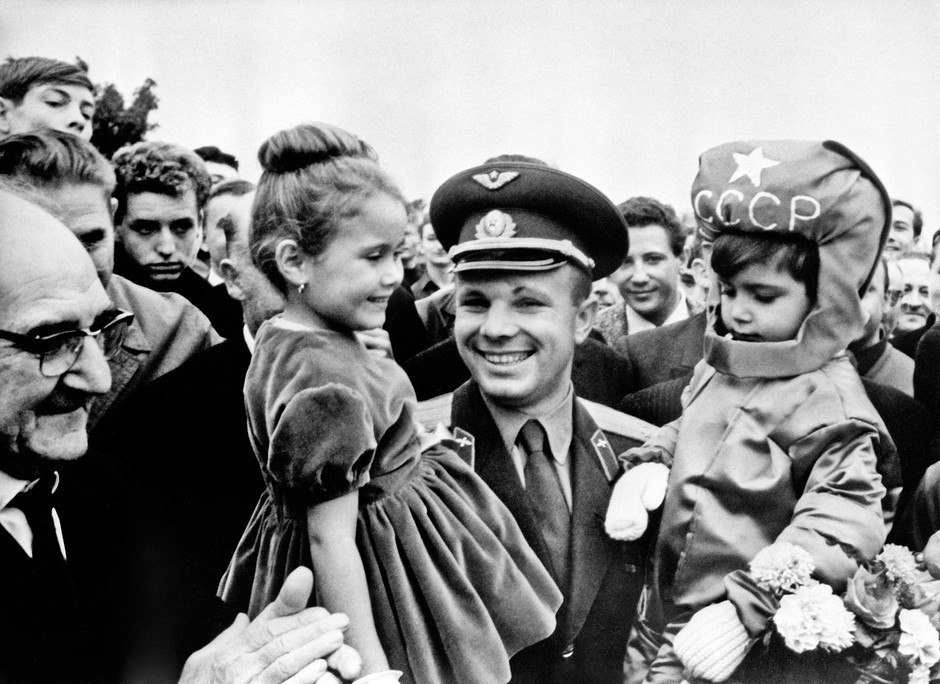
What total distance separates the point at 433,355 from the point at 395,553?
73 cm

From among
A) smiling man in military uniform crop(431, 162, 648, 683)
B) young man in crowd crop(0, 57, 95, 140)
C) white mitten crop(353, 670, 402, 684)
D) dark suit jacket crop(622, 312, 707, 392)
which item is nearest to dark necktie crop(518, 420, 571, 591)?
smiling man in military uniform crop(431, 162, 648, 683)

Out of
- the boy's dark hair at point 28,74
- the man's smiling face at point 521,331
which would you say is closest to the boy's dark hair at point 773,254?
the man's smiling face at point 521,331

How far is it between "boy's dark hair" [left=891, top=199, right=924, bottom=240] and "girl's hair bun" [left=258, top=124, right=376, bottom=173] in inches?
77.8

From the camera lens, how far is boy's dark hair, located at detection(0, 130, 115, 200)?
3.33 m

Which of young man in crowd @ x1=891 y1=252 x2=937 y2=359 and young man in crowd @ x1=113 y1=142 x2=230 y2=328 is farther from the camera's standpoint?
young man in crowd @ x1=891 y1=252 x2=937 y2=359

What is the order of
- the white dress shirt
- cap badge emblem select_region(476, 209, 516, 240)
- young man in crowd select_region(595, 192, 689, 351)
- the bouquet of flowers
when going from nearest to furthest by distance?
the white dress shirt < the bouquet of flowers < cap badge emblem select_region(476, 209, 516, 240) < young man in crowd select_region(595, 192, 689, 351)

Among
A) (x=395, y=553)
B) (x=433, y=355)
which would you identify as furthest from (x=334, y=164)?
(x=395, y=553)

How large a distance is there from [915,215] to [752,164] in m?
0.82

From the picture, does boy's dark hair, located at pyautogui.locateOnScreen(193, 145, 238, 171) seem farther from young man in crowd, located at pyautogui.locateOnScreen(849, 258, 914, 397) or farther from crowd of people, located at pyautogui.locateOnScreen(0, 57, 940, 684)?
young man in crowd, located at pyautogui.locateOnScreen(849, 258, 914, 397)

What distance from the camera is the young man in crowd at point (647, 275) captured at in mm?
3748

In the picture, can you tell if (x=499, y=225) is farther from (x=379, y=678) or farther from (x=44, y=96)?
(x=44, y=96)

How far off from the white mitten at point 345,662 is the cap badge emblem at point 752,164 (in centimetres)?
204

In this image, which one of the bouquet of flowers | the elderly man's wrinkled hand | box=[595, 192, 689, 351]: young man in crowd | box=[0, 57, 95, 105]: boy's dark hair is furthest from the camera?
box=[595, 192, 689, 351]: young man in crowd

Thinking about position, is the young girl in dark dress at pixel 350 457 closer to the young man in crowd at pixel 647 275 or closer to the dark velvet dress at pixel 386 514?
the dark velvet dress at pixel 386 514
